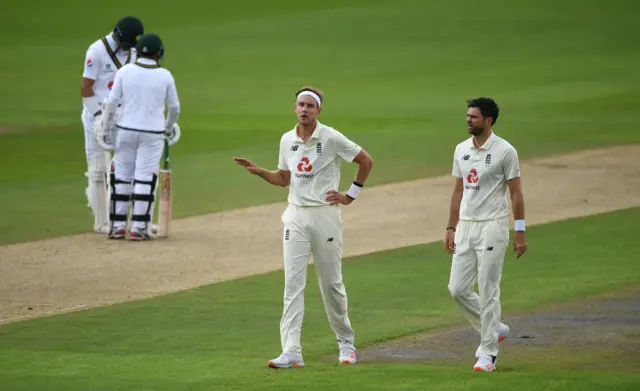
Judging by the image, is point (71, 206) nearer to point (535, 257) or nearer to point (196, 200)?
point (196, 200)

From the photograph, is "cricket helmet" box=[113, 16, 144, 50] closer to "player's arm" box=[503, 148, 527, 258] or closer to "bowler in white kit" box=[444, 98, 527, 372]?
"bowler in white kit" box=[444, 98, 527, 372]

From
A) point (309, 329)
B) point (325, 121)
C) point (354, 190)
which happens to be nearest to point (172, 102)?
point (309, 329)

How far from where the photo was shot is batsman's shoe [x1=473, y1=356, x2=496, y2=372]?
10.8 meters

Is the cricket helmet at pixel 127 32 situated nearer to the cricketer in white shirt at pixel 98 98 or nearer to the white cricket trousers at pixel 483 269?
the cricketer in white shirt at pixel 98 98

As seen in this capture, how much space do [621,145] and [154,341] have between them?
1518 cm

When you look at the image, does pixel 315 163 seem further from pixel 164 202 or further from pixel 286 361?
pixel 164 202

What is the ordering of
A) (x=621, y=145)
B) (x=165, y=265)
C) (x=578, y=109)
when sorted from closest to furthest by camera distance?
(x=165, y=265) < (x=621, y=145) < (x=578, y=109)

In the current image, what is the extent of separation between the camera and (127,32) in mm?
17672

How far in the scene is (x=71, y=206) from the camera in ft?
66.6

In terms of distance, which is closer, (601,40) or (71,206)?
(71,206)

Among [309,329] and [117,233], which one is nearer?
[309,329]

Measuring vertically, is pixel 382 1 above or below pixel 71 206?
above

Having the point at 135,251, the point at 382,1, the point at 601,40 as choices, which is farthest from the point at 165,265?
the point at 382,1

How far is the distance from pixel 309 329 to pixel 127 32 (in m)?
6.06
